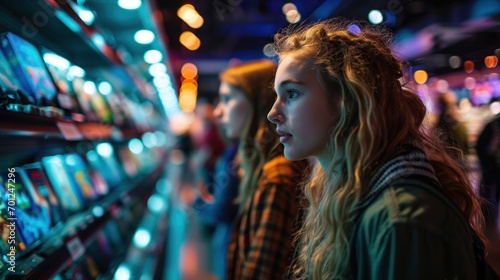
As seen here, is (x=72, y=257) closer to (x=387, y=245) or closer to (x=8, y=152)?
(x=8, y=152)

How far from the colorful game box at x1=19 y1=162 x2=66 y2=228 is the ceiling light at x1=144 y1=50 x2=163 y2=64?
2.13 m

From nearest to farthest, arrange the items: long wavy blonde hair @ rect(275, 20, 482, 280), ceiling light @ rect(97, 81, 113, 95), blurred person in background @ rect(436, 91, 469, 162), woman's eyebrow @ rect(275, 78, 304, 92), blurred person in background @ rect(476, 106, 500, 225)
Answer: long wavy blonde hair @ rect(275, 20, 482, 280)
woman's eyebrow @ rect(275, 78, 304, 92)
blurred person in background @ rect(476, 106, 500, 225)
blurred person in background @ rect(436, 91, 469, 162)
ceiling light @ rect(97, 81, 113, 95)

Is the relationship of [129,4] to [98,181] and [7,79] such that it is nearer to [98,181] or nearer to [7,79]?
[98,181]

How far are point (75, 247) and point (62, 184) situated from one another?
352 millimetres

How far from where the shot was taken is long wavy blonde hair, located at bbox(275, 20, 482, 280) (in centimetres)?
99

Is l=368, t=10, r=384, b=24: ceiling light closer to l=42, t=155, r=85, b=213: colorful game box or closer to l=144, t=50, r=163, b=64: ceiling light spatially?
l=42, t=155, r=85, b=213: colorful game box

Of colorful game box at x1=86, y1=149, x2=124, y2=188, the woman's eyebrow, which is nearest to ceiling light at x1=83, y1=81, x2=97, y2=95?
colorful game box at x1=86, y1=149, x2=124, y2=188

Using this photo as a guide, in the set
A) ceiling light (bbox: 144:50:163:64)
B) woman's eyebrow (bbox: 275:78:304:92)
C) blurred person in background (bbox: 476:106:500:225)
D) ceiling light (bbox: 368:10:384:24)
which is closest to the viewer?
woman's eyebrow (bbox: 275:78:304:92)

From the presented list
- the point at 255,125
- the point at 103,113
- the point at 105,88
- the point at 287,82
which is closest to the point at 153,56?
the point at 105,88

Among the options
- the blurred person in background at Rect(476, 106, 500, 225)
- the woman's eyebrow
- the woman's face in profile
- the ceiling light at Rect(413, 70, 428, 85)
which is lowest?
the blurred person in background at Rect(476, 106, 500, 225)

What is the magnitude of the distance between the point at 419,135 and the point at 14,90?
1.23 metres

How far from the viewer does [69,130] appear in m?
1.67

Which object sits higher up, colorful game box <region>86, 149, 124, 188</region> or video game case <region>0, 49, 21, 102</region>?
video game case <region>0, 49, 21, 102</region>

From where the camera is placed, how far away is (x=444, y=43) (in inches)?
87.7
